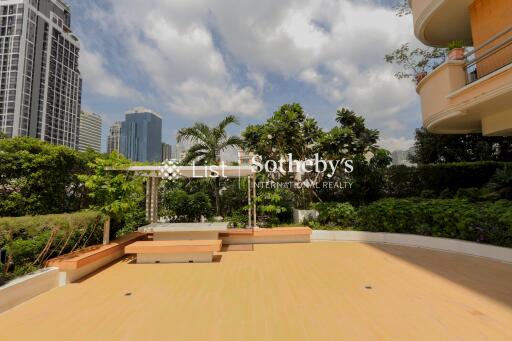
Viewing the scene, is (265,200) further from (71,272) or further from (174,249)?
(71,272)

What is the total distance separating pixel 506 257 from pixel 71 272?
9387mm

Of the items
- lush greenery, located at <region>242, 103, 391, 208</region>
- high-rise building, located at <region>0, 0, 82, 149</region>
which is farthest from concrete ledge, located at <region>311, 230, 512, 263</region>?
high-rise building, located at <region>0, 0, 82, 149</region>

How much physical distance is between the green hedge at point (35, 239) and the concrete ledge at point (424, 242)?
7.14 m

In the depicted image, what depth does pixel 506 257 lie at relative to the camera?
609 centimetres

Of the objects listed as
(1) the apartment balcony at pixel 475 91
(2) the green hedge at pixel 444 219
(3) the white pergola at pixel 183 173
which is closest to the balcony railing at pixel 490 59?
A: (1) the apartment balcony at pixel 475 91

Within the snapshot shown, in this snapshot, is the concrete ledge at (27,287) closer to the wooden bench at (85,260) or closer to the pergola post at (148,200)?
the wooden bench at (85,260)

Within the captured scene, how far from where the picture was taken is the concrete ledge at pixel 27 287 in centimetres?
398

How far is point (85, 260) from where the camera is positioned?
551 centimetres

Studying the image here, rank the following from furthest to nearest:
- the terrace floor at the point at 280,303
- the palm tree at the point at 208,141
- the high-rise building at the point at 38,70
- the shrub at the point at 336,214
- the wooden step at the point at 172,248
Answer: the high-rise building at the point at 38,70 → the palm tree at the point at 208,141 → the shrub at the point at 336,214 → the wooden step at the point at 172,248 → the terrace floor at the point at 280,303

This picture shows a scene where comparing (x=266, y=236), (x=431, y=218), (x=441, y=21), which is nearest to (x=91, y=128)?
(x=266, y=236)

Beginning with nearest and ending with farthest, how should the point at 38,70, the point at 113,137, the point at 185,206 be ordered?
the point at 185,206, the point at 38,70, the point at 113,137

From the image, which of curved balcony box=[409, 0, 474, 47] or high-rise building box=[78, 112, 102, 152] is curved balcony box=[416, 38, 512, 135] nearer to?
curved balcony box=[409, 0, 474, 47]

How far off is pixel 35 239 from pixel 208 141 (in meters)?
7.78

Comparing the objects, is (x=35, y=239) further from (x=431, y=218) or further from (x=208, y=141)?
(x=431, y=218)
